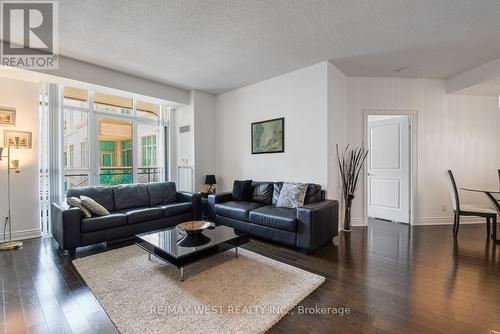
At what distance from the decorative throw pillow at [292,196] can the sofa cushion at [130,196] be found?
98.5 inches

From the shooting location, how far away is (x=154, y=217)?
3738 mm

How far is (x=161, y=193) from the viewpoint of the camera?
14.6ft

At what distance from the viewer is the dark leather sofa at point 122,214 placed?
2943mm

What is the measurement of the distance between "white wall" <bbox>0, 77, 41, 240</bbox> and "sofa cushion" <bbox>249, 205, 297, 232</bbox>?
3506 millimetres

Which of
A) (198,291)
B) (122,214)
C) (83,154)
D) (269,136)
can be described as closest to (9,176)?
(83,154)

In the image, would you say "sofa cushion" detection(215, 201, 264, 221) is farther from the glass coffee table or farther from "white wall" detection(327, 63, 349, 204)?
"white wall" detection(327, 63, 349, 204)

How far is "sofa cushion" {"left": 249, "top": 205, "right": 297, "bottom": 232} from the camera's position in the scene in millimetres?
3007

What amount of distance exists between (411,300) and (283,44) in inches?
127

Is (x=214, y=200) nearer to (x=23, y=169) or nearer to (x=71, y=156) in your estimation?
(x=71, y=156)

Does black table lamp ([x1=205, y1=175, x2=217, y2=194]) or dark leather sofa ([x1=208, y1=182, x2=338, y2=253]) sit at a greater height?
black table lamp ([x1=205, y1=175, x2=217, y2=194])

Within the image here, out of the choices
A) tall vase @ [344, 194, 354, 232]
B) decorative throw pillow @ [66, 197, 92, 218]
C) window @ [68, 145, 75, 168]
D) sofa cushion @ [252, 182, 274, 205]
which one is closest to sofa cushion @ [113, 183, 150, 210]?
decorative throw pillow @ [66, 197, 92, 218]

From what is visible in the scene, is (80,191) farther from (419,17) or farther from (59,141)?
(419,17)

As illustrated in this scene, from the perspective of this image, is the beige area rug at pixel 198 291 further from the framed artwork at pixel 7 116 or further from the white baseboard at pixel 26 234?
the framed artwork at pixel 7 116

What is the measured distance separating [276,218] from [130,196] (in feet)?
8.79
